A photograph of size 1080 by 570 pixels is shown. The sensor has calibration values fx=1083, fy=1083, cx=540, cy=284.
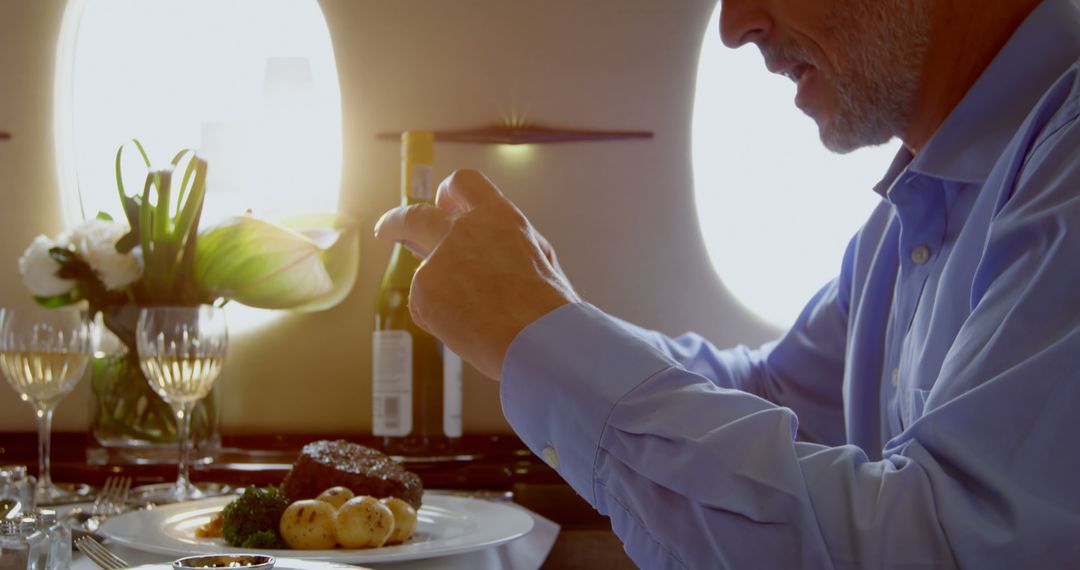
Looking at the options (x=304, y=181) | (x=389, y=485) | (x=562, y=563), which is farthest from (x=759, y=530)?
(x=304, y=181)

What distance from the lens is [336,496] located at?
3.30 ft

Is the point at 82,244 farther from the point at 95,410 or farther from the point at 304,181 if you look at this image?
the point at 304,181

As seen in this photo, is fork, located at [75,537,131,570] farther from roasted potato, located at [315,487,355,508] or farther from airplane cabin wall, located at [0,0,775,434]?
airplane cabin wall, located at [0,0,775,434]

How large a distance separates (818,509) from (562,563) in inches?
14.5

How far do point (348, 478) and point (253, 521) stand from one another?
0.14 meters

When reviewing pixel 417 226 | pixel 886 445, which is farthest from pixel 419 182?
pixel 886 445

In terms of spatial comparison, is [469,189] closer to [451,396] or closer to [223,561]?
[223,561]

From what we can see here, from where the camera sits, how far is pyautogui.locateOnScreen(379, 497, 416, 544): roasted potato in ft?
3.18

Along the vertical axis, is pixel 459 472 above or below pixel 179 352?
below

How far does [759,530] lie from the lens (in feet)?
2.11

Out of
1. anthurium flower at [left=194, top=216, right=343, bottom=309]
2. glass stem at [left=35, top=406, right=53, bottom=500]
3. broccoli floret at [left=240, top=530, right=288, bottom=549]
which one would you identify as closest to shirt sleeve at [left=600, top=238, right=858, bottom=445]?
anthurium flower at [left=194, top=216, right=343, bottom=309]

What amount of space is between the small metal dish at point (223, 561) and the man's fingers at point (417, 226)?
0.85ft

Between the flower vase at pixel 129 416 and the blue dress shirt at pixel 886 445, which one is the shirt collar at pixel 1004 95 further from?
the flower vase at pixel 129 416

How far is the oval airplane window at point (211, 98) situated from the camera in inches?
68.0
